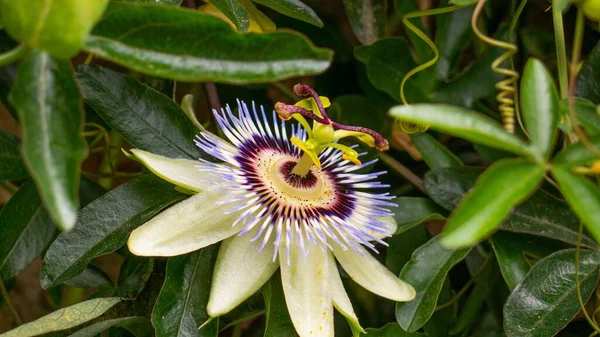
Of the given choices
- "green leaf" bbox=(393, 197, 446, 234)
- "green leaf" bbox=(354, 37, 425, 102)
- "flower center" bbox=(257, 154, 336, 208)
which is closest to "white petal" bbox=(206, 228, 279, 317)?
"flower center" bbox=(257, 154, 336, 208)

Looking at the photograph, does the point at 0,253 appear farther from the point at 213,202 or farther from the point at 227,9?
the point at 227,9

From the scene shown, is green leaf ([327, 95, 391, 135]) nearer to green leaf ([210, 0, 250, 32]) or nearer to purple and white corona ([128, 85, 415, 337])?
purple and white corona ([128, 85, 415, 337])

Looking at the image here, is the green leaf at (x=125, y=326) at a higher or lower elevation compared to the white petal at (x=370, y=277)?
lower

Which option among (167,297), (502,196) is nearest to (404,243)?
(167,297)

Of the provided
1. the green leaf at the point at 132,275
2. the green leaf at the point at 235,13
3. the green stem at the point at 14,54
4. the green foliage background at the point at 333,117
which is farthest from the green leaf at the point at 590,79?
the green stem at the point at 14,54

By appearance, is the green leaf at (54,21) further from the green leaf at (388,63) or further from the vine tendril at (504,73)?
the green leaf at (388,63)

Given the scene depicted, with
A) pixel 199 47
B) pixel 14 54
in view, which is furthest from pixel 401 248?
pixel 14 54

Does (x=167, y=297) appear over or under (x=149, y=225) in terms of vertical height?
under
